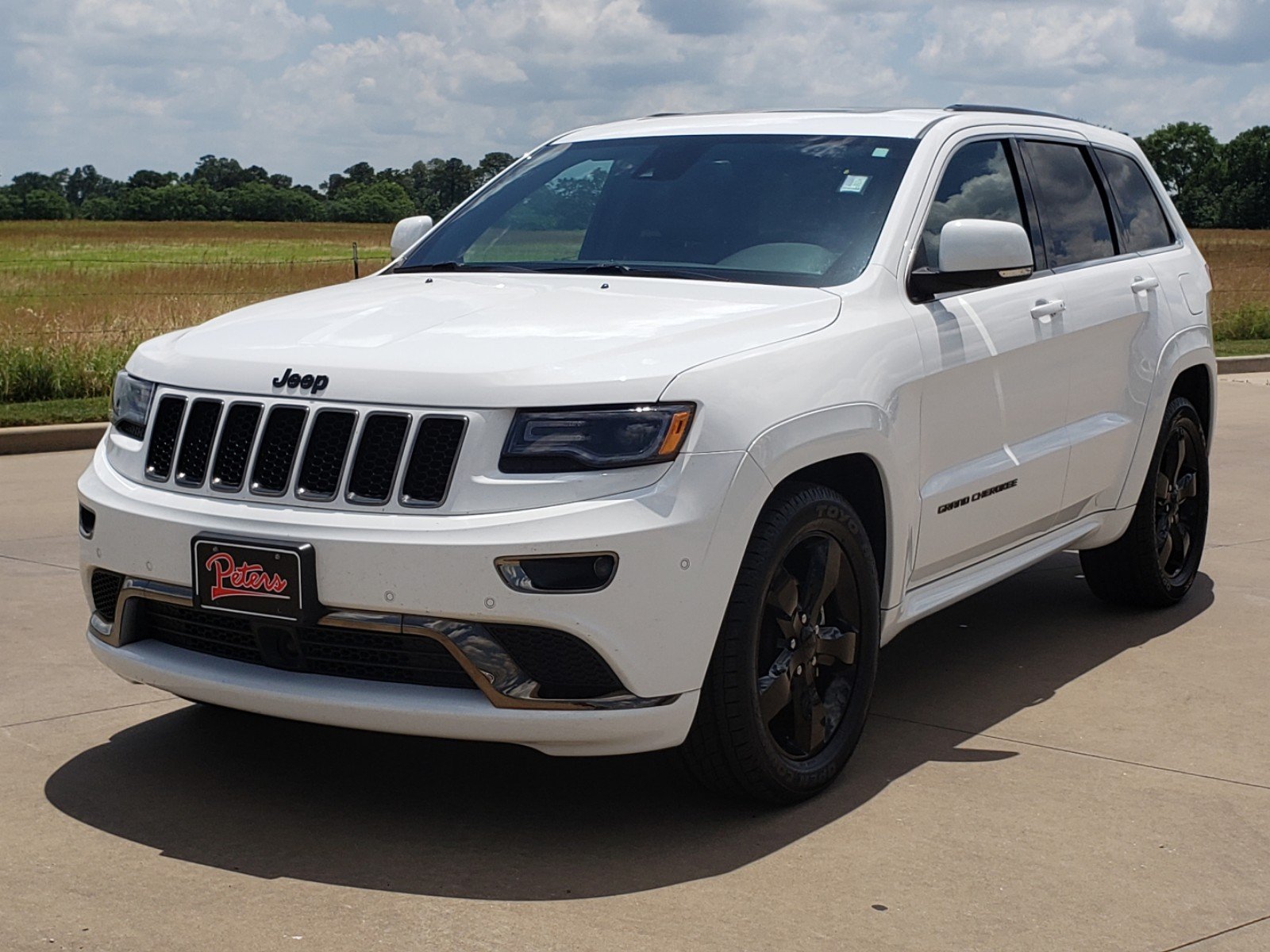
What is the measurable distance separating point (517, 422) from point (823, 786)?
133cm

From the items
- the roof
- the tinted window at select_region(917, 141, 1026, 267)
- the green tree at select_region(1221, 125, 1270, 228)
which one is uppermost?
the roof

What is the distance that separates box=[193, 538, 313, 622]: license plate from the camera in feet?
12.4

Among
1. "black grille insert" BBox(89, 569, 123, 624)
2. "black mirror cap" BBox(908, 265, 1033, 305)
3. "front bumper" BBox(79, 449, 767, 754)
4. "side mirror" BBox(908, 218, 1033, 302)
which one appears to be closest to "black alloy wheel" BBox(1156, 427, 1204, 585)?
"black mirror cap" BBox(908, 265, 1033, 305)

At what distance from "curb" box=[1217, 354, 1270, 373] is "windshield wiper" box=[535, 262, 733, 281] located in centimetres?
1274

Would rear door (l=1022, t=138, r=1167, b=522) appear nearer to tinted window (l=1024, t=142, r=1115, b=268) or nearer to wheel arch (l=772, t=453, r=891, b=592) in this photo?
tinted window (l=1024, t=142, r=1115, b=268)

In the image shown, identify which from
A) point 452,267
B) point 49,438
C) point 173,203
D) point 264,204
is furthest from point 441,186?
point 173,203

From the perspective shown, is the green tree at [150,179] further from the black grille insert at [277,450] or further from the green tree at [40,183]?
the black grille insert at [277,450]

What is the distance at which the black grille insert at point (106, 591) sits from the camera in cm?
420

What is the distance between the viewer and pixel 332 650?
3.92 meters

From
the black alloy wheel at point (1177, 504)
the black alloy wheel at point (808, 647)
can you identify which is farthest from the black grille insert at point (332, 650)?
the black alloy wheel at point (1177, 504)

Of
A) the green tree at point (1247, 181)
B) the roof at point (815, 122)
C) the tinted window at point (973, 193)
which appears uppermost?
Result: the roof at point (815, 122)

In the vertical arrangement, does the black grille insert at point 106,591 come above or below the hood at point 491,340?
below

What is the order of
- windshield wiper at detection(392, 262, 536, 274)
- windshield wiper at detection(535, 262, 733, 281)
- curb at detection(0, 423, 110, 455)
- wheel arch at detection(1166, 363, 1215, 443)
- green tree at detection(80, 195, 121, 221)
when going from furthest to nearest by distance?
green tree at detection(80, 195, 121, 221) < curb at detection(0, 423, 110, 455) < wheel arch at detection(1166, 363, 1215, 443) < windshield wiper at detection(392, 262, 536, 274) < windshield wiper at detection(535, 262, 733, 281)

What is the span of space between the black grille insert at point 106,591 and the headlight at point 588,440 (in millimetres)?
1115
